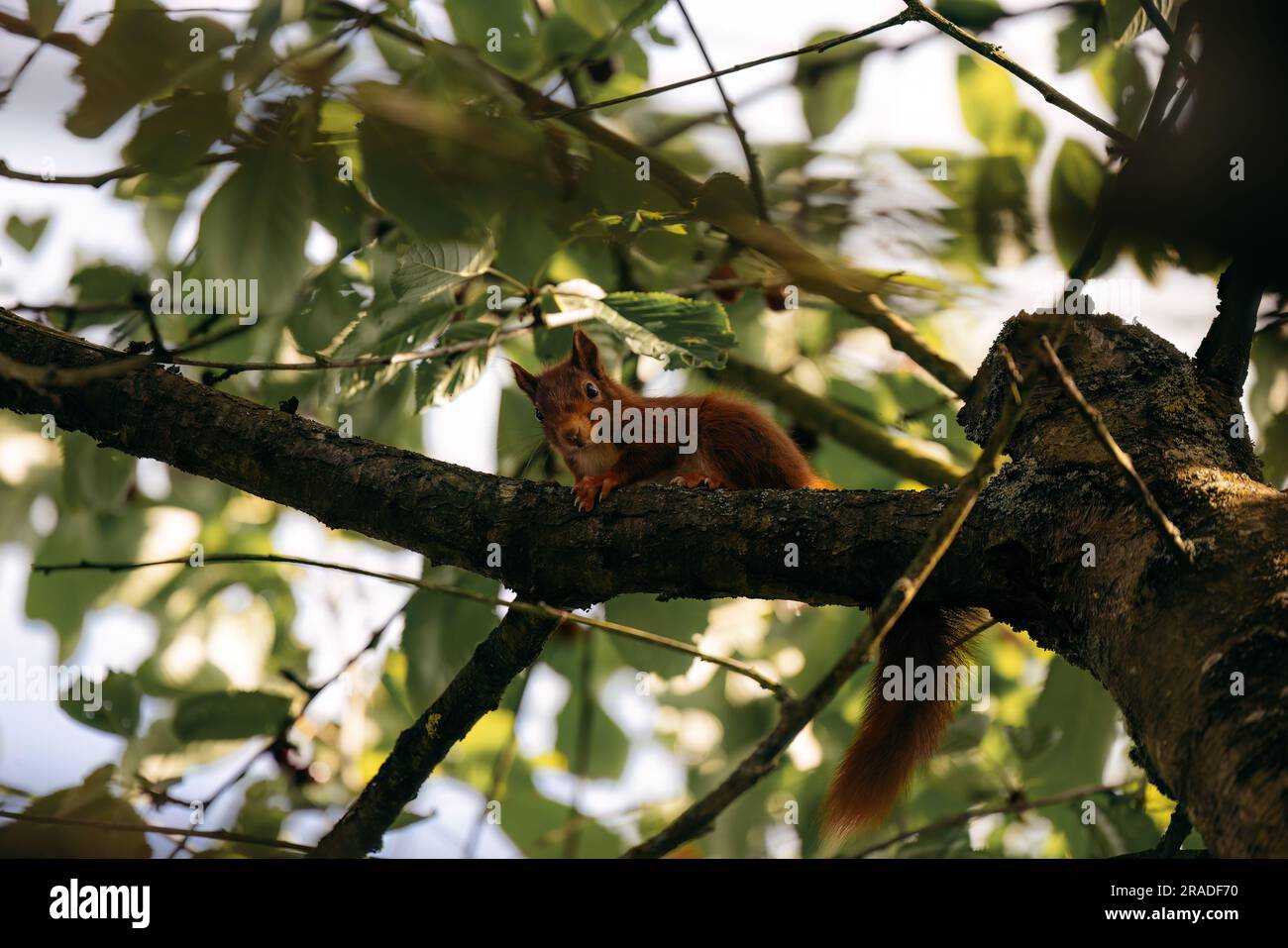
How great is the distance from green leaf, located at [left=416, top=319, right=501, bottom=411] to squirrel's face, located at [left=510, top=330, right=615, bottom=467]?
85 centimetres

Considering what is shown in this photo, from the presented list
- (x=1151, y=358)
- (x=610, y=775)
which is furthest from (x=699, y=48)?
(x=610, y=775)

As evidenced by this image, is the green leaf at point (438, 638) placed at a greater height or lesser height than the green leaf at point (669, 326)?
lesser

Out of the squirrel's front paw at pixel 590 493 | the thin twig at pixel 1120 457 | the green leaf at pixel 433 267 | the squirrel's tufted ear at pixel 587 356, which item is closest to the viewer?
the thin twig at pixel 1120 457

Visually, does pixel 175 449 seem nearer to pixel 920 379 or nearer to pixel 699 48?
pixel 699 48

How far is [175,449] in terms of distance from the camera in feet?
7.17

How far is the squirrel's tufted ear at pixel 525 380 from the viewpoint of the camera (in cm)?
338

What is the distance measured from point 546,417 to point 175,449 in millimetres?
1250

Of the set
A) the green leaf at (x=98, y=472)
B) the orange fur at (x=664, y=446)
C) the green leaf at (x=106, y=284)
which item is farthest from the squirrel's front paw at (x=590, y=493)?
the green leaf at (x=106, y=284)

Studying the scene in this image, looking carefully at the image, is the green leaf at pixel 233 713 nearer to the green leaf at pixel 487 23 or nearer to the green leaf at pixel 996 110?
the green leaf at pixel 487 23

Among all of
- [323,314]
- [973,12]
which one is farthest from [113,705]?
[973,12]

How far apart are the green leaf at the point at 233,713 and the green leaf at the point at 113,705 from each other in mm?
143

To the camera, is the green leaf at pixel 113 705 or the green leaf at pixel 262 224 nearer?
the green leaf at pixel 262 224

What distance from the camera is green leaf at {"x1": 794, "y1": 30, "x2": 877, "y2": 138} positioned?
310 centimetres

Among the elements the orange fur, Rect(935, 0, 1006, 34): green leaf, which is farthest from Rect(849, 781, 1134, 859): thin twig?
Rect(935, 0, 1006, 34): green leaf
